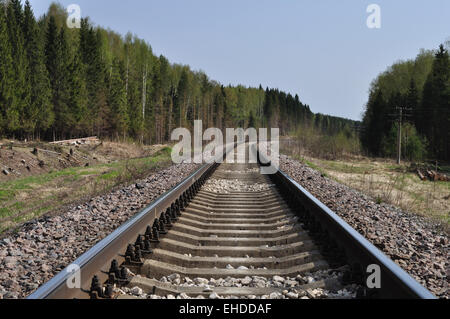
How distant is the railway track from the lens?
7.86 ft

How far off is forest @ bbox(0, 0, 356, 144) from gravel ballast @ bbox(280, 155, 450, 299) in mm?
23995

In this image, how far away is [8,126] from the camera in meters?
24.1

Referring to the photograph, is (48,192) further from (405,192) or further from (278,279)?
(405,192)

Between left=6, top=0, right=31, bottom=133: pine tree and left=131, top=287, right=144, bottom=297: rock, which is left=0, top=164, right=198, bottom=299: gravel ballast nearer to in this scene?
left=131, top=287, right=144, bottom=297: rock

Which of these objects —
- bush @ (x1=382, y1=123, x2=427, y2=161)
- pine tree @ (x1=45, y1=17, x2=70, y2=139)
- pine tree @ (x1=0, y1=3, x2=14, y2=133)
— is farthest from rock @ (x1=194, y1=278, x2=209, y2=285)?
bush @ (x1=382, y1=123, x2=427, y2=161)

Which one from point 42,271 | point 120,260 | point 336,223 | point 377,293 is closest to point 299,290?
point 377,293

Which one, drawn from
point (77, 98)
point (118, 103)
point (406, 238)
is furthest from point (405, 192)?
point (118, 103)

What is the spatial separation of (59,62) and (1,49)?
886 cm

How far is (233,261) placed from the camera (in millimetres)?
3260

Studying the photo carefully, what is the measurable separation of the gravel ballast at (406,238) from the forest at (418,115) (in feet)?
111

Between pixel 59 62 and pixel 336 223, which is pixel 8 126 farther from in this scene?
pixel 336 223

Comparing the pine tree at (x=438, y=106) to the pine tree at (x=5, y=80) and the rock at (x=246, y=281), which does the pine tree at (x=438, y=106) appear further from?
the rock at (x=246, y=281)

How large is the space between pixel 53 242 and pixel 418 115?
172ft
